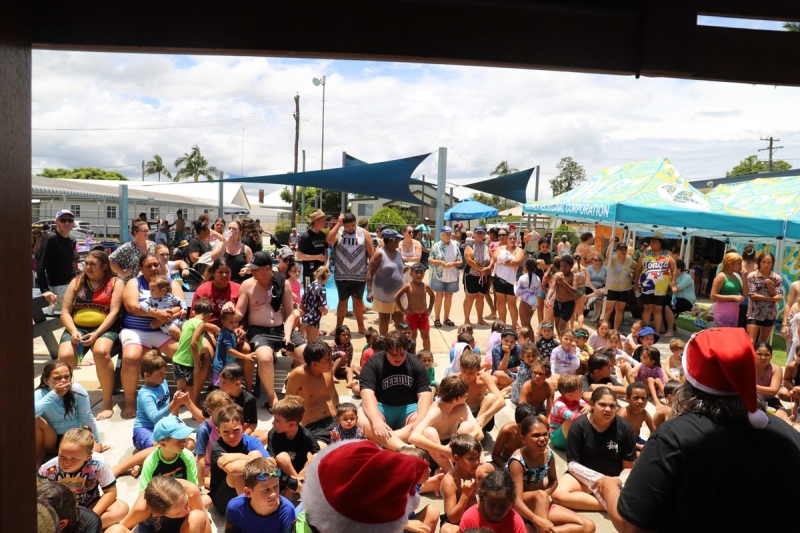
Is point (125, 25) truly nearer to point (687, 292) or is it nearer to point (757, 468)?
point (757, 468)

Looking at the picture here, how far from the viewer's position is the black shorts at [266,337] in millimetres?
5711

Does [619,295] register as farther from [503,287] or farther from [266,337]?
[266,337]

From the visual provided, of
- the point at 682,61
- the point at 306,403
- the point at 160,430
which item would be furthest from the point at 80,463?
the point at 682,61

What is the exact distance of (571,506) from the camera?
4117mm

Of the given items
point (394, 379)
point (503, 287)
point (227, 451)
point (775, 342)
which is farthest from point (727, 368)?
point (775, 342)

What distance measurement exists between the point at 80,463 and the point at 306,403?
179 cm

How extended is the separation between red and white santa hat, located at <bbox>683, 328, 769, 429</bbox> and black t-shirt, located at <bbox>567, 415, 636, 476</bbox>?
2.61 m

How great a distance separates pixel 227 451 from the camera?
12.5 ft

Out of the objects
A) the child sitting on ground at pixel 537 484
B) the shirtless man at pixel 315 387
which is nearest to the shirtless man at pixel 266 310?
the shirtless man at pixel 315 387

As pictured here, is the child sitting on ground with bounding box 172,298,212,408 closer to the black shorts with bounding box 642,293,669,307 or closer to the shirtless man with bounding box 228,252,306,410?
the shirtless man with bounding box 228,252,306,410

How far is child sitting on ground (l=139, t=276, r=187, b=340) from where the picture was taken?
5.56m

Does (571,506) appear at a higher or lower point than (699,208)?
lower

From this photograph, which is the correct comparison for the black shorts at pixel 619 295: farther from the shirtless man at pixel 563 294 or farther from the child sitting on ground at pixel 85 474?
the child sitting on ground at pixel 85 474

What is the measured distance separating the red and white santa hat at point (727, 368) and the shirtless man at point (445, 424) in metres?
2.56
